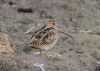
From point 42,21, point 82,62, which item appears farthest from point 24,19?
point 82,62

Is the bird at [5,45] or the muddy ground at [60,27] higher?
the bird at [5,45]

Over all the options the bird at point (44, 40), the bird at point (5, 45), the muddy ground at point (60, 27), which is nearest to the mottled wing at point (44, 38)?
the bird at point (44, 40)

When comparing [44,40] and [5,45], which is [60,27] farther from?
[5,45]

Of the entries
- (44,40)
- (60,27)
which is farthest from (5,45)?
(60,27)

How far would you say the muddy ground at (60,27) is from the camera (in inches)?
496

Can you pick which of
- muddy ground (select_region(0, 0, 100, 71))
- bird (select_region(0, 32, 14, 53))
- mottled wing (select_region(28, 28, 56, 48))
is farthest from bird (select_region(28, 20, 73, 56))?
bird (select_region(0, 32, 14, 53))

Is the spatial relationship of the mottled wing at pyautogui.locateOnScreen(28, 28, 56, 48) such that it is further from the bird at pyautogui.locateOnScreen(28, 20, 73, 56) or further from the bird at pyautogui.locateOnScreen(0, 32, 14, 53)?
the bird at pyautogui.locateOnScreen(0, 32, 14, 53)

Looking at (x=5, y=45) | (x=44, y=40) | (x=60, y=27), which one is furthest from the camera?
(x=60, y=27)

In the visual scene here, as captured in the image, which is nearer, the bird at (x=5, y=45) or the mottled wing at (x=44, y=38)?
the bird at (x=5, y=45)

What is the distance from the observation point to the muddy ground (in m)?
12.6

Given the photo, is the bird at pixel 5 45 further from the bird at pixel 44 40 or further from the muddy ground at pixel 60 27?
the bird at pixel 44 40

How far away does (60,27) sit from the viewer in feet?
51.6

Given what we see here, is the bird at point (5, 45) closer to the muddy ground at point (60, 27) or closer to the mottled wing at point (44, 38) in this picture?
the muddy ground at point (60, 27)

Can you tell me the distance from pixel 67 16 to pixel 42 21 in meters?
0.88
